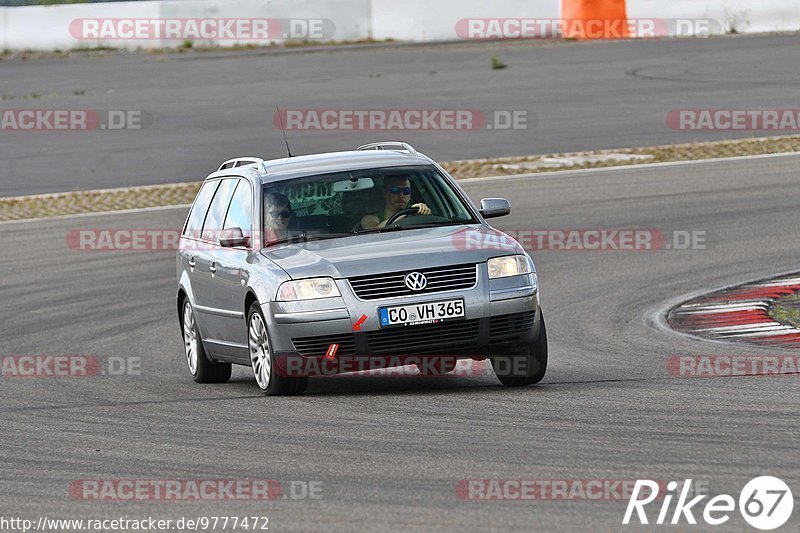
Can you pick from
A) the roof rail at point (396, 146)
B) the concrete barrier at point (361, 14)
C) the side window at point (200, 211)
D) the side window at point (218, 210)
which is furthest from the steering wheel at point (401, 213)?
the concrete barrier at point (361, 14)

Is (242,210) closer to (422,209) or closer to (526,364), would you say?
(422,209)

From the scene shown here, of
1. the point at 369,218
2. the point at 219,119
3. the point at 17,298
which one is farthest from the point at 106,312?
the point at 219,119

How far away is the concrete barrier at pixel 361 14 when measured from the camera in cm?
3384

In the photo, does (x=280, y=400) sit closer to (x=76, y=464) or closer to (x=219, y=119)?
(x=76, y=464)

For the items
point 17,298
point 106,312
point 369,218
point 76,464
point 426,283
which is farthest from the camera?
point 17,298

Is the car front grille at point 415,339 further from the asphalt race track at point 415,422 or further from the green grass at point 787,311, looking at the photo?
the green grass at point 787,311

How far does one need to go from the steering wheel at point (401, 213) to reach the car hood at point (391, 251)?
192 mm

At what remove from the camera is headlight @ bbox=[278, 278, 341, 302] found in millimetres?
9125

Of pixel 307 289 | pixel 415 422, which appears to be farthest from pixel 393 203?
pixel 415 422

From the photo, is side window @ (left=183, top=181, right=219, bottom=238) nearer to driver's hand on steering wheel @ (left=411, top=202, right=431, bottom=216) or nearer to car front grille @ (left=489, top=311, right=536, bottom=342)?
driver's hand on steering wheel @ (left=411, top=202, right=431, bottom=216)

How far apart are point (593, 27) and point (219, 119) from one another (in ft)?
35.5

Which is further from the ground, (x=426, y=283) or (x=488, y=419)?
(x=426, y=283)

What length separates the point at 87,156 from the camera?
25.6 meters

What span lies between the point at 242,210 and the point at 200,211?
1153 mm
